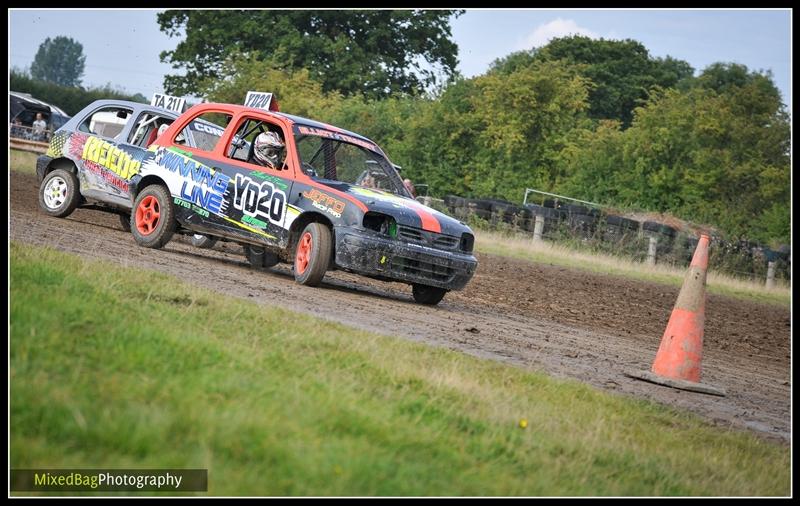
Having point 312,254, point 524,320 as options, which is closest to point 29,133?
point 524,320

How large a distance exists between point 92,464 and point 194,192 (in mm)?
8644

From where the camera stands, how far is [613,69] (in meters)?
73.0

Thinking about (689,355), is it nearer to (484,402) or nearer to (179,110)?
(484,402)

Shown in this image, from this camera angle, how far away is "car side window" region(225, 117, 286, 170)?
12703 mm

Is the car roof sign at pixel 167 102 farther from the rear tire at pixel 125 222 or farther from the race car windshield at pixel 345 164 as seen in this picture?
the race car windshield at pixel 345 164

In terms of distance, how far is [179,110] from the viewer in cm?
1670

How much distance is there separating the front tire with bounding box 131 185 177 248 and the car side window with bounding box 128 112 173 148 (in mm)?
1563

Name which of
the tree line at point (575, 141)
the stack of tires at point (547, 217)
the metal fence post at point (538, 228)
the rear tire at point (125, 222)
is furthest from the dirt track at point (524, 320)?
the tree line at point (575, 141)

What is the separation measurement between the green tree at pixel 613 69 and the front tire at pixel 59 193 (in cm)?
5661

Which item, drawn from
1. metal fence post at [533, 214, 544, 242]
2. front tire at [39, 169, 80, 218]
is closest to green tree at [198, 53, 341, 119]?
metal fence post at [533, 214, 544, 242]

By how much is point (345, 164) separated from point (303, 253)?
1460mm

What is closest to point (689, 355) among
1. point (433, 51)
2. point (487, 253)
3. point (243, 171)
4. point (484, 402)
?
point (484, 402)

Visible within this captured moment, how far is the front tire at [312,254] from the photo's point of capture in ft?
38.5

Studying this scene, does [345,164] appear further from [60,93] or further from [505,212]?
[60,93]
